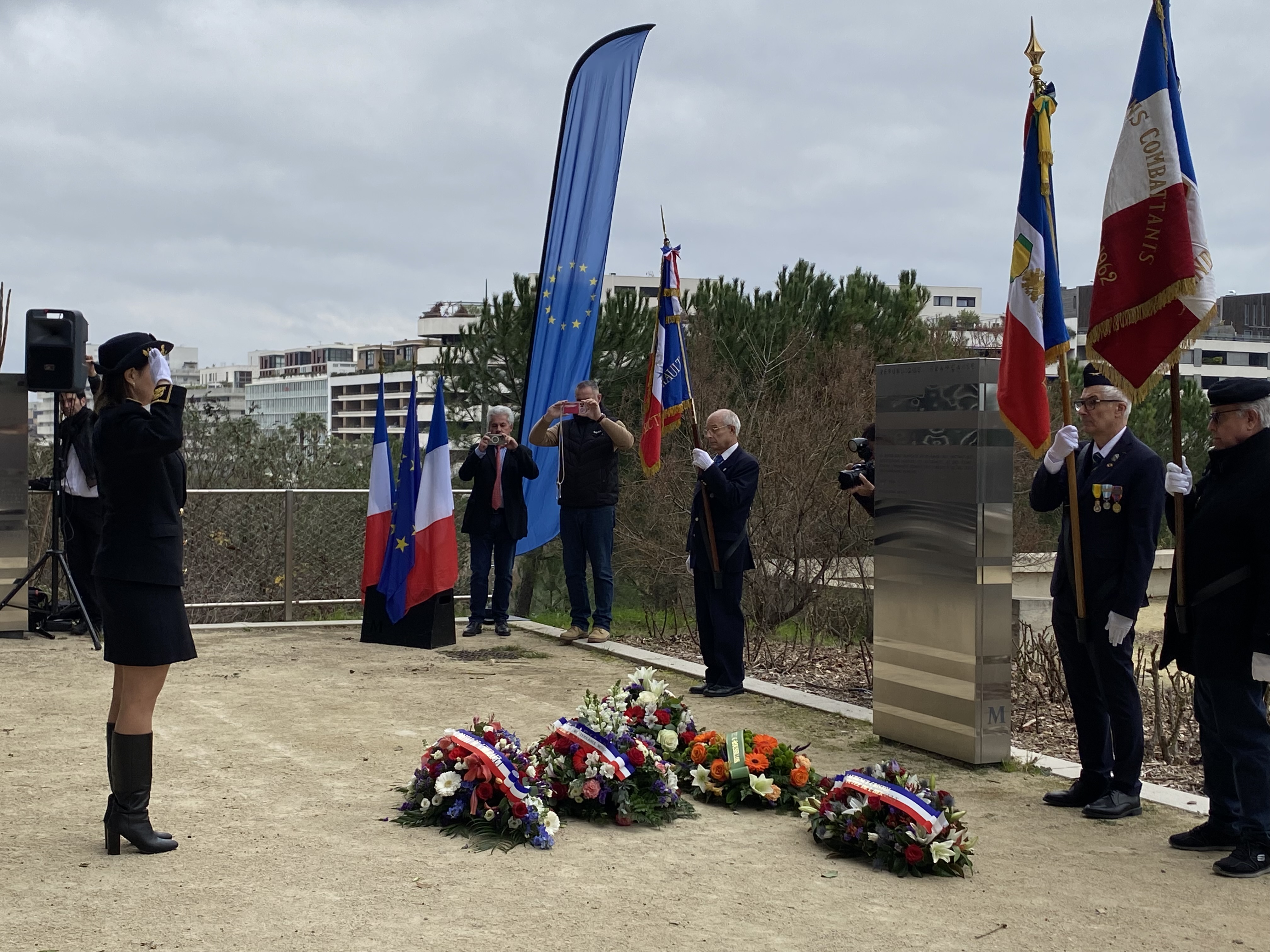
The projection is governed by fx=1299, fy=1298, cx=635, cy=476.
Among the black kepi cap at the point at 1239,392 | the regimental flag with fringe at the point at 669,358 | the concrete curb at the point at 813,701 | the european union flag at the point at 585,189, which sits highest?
the european union flag at the point at 585,189

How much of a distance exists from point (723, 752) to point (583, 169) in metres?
7.78

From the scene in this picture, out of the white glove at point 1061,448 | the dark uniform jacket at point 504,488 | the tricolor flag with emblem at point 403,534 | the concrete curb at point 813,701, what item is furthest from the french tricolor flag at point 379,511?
the white glove at point 1061,448

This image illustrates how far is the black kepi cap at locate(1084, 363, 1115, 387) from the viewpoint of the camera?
5758 millimetres

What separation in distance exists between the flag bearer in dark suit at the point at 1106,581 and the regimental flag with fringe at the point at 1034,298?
0.21m

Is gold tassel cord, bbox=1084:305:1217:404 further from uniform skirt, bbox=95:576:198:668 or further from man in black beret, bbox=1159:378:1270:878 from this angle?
uniform skirt, bbox=95:576:198:668

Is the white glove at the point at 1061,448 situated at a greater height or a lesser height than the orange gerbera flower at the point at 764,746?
greater

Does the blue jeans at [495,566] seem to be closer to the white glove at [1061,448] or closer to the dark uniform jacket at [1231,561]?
the white glove at [1061,448]

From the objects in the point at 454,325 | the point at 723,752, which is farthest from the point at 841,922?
the point at 454,325

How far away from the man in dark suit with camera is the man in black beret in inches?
265

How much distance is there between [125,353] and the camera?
4773mm

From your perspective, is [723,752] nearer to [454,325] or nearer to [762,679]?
[762,679]

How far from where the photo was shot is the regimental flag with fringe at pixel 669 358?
30.3 ft

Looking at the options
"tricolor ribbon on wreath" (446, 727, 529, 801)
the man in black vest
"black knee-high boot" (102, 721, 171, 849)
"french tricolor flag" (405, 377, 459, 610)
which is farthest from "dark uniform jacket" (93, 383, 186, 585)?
the man in black vest

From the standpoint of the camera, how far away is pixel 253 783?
5898mm
